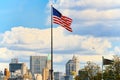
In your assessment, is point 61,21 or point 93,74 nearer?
point 61,21

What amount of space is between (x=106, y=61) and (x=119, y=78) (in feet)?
163

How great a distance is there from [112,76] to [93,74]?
30951 mm

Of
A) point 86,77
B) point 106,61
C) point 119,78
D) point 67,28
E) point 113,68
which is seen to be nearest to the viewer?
point 67,28

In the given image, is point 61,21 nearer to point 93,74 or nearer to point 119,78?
point 119,78

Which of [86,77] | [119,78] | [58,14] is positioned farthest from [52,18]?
[86,77]

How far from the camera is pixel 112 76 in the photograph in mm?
168500

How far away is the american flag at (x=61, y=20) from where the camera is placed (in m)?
76.8

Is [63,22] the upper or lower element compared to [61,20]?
lower

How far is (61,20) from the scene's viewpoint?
77375 millimetres

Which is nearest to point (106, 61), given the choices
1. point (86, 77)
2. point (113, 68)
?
point (113, 68)

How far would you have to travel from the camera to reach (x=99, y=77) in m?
183

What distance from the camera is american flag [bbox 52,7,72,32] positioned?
76812 millimetres

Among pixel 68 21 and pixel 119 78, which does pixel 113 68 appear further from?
pixel 68 21

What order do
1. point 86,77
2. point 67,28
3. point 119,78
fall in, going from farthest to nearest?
point 86,77 < point 119,78 < point 67,28
